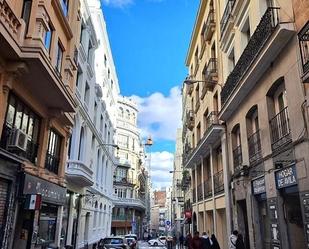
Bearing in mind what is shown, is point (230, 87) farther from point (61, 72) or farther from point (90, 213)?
point (90, 213)

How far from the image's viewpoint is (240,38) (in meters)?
15.9

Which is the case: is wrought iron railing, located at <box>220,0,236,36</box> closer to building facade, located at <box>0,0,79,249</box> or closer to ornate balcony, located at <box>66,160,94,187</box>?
building facade, located at <box>0,0,79,249</box>

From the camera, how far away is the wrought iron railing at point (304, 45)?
28.8ft

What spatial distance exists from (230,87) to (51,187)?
9.35m

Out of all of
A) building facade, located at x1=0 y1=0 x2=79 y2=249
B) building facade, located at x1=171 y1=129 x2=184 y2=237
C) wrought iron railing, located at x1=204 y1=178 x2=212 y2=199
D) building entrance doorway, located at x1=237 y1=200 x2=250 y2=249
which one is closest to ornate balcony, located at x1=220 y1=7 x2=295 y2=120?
building entrance doorway, located at x1=237 y1=200 x2=250 y2=249

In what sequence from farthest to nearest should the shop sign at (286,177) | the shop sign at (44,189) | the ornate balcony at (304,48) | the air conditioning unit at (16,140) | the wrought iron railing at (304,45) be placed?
the shop sign at (44,189), the air conditioning unit at (16,140), the shop sign at (286,177), the wrought iron railing at (304,45), the ornate balcony at (304,48)

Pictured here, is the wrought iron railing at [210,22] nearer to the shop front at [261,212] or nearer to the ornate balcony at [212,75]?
the ornate balcony at [212,75]

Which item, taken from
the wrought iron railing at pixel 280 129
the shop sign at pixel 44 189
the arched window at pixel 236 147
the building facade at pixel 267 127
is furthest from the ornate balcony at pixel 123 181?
the wrought iron railing at pixel 280 129

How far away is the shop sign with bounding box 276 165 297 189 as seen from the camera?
9.73 meters

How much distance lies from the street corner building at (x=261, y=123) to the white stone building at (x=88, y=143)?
8.51 metres

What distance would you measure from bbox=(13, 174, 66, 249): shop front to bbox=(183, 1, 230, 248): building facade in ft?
28.2

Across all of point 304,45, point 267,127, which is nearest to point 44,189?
point 267,127

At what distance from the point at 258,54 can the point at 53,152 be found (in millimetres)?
10961

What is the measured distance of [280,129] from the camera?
1118cm
